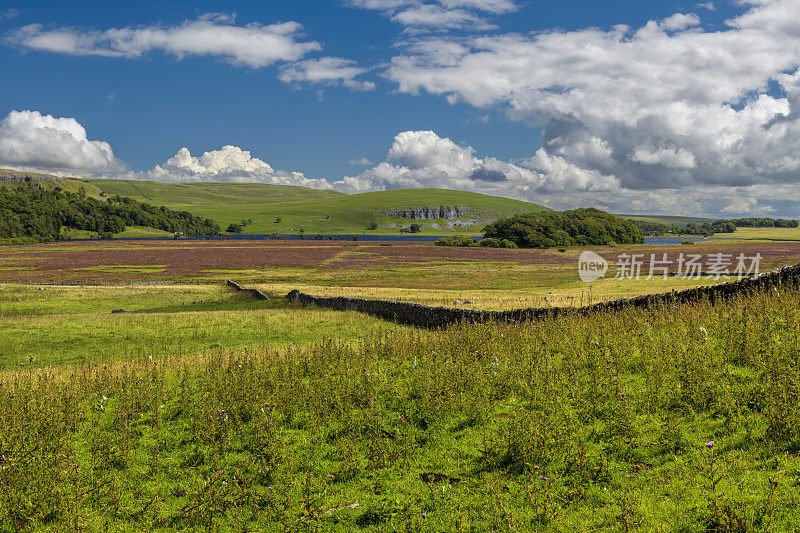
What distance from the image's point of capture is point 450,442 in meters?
7.67

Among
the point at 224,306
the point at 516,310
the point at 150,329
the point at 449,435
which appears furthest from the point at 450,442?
the point at 224,306

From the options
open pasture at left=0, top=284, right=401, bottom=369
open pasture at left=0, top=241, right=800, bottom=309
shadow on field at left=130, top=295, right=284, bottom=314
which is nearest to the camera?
open pasture at left=0, top=284, right=401, bottom=369

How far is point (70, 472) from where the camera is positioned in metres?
6.89

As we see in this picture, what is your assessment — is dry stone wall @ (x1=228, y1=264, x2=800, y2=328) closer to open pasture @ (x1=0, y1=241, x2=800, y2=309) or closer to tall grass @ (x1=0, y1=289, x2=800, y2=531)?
tall grass @ (x1=0, y1=289, x2=800, y2=531)

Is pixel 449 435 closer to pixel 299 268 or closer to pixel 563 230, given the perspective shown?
pixel 299 268

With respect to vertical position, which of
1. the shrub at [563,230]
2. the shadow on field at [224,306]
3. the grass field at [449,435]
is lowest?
the shadow on field at [224,306]

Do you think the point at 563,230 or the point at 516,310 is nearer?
the point at 516,310

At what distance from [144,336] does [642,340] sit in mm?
24151

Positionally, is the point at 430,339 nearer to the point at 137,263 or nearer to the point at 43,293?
the point at 43,293

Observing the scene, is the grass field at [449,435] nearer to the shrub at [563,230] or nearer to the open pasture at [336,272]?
the open pasture at [336,272]

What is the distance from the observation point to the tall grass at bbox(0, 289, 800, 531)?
576 cm

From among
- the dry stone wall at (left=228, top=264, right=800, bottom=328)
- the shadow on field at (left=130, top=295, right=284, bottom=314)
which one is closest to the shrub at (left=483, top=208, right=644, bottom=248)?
the dry stone wall at (left=228, top=264, right=800, bottom=328)

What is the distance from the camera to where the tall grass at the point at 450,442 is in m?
5.76

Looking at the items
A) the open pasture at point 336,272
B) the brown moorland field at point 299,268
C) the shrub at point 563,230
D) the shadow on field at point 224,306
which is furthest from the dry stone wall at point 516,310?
the shrub at point 563,230
